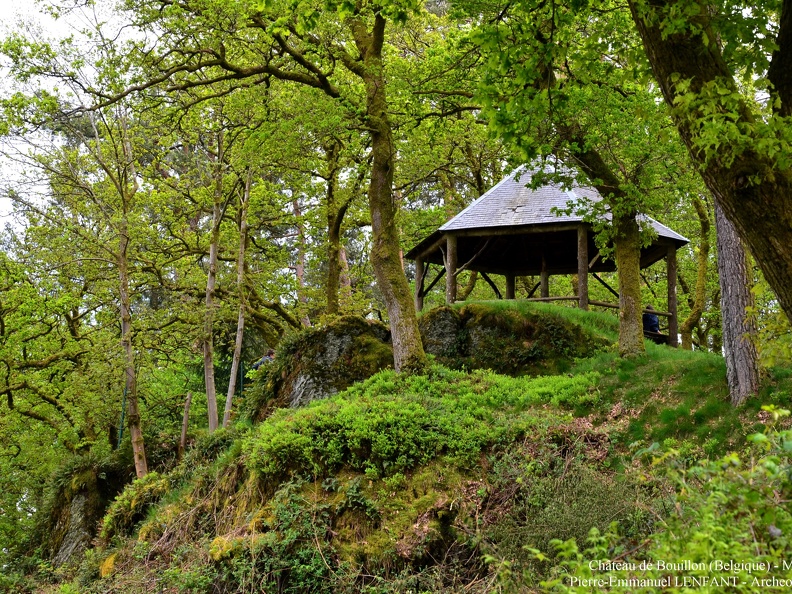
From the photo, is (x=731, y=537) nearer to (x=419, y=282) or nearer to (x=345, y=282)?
(x=419, y=282)

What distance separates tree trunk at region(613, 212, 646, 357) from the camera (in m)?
11.6

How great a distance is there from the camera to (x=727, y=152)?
13.5 feet

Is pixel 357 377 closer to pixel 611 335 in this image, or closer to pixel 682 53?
pixel 611 335

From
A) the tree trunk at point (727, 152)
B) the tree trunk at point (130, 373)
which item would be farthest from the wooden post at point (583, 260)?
the tree trunk at point (727, 152)

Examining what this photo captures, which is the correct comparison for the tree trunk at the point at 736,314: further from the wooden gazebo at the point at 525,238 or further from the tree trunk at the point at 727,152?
the tree trunk at the point at 727,152

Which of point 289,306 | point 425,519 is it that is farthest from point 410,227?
point 425,519

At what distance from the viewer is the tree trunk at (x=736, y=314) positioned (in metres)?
8.77

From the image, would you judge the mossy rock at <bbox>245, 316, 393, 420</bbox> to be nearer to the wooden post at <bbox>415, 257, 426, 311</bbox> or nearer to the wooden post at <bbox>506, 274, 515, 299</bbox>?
the wooden post at <bbox>415, 257, 426, 311</bbox>

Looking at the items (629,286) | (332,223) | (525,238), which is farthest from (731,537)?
(332,223)

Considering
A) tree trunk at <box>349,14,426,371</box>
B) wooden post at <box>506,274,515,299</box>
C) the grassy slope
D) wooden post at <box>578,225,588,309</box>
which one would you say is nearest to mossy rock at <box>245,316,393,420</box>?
tree trunk at <box>349,14,426,371</box>

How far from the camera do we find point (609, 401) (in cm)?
1016

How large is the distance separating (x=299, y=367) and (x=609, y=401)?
5.78 m

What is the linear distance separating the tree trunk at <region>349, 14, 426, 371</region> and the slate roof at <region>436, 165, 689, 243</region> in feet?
11.2

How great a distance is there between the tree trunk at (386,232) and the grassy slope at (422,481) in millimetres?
753
